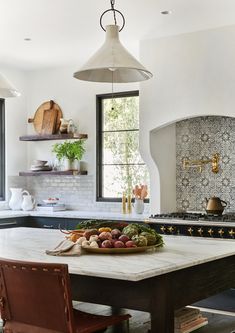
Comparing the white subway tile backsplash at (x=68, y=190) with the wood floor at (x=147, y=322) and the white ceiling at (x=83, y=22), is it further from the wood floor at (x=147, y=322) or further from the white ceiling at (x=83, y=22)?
the wood floor at (x=147, y=322)

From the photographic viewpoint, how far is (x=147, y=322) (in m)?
3.14

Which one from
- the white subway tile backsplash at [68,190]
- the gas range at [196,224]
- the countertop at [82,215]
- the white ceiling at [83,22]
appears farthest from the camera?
the white subway tile backsplash at [68,190]

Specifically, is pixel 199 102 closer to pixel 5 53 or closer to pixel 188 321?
pixel 5 53

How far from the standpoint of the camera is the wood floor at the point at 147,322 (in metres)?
3.03

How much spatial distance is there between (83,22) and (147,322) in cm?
358

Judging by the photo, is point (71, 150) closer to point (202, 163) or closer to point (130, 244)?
point (202, 163)

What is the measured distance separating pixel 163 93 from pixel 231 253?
11.3 feet

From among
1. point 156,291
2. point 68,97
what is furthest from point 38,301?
point 68,97

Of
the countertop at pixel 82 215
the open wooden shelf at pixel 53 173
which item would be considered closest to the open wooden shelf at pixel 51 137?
the open wooden shelf at pixel 53 173

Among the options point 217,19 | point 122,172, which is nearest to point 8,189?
point 122,172

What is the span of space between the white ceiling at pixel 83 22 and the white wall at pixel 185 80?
146 mm

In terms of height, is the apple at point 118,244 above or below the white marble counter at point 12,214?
above

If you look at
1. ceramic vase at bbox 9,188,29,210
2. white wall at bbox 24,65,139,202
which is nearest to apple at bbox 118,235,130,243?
white wall at bbox 24,65,139,202

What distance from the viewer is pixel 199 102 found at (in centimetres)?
618
